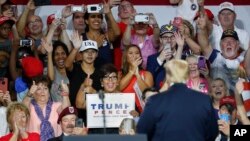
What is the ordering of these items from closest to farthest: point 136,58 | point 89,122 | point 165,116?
1. point 165,116
2. point 89,122
3. point 136,58

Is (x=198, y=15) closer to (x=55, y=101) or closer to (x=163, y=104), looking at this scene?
(x=55, y=101)

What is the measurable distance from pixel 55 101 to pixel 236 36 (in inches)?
96.4

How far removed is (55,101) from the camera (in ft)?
43.4

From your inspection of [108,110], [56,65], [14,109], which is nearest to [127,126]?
[108,110]

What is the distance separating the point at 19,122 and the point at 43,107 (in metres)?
0.63

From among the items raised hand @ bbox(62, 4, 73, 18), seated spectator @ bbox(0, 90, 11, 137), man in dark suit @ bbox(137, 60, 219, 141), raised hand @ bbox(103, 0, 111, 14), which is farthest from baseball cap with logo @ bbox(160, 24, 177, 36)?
man in dark suit @ bbox(137, 60, 219, 141)

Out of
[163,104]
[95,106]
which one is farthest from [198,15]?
[163,104]

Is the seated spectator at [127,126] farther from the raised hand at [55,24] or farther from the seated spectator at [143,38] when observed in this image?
the raised hand at [55,24]

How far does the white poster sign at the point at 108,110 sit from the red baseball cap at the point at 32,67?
1.40 metres

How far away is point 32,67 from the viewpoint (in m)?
13.4

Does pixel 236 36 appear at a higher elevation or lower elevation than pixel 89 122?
higher

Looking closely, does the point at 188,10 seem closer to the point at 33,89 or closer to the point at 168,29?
the point at 168,29

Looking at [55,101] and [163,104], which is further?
[55,101]

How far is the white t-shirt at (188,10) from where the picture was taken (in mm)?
14852
